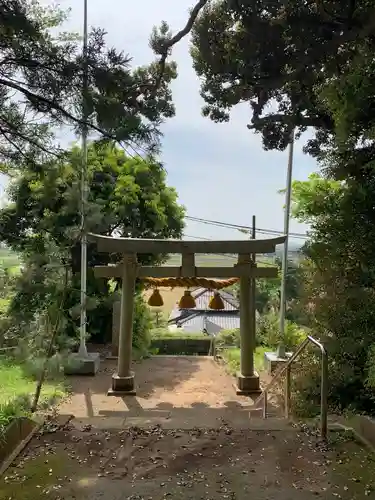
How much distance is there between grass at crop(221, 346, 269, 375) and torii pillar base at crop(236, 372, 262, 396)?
1.17 metres

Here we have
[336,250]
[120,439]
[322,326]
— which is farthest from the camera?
[322,326]

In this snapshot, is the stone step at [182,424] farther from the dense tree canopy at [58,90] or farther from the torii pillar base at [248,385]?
the torii pillar base at [248,385]

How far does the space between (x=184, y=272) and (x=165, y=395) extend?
183cm

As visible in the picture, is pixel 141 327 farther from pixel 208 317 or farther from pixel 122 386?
pixel 208 317

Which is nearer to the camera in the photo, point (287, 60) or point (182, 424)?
point (182, 424)

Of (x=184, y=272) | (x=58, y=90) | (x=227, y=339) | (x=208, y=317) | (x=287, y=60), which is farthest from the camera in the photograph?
(x=208, y=317)

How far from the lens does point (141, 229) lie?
1039 centimetres

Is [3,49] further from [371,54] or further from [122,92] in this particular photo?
[371,54]

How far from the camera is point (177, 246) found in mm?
7254

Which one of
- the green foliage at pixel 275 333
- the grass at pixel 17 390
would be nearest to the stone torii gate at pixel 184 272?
the grass at pixel 17 390

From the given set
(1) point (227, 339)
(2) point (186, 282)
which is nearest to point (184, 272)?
(2) point (186, 282)

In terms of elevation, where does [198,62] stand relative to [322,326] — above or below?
above

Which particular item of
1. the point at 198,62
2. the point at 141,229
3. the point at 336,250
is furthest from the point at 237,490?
the point at 141,229

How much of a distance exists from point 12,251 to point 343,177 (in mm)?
2587
